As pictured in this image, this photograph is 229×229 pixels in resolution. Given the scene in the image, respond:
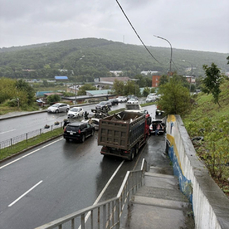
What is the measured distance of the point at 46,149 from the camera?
15711 mm

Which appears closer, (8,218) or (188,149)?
(8,218)

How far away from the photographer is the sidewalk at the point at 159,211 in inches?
211

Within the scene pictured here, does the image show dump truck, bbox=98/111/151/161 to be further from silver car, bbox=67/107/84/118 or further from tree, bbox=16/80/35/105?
tree, bbox=16/80/35/105

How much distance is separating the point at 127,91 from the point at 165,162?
54112 millimetres

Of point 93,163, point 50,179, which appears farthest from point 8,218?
point 93,163

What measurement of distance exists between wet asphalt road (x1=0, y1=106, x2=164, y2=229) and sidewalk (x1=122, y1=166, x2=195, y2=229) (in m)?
2.83

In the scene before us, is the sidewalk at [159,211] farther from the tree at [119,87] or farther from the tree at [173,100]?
the tree at [119,87]

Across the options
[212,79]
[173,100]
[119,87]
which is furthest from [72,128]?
[119,87]

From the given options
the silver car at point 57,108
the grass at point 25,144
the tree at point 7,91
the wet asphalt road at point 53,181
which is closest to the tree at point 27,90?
the tree at point 7,91

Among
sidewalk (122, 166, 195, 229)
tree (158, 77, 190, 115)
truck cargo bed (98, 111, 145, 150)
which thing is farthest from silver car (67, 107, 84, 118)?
sidewalk (122, 166, 195, 229)

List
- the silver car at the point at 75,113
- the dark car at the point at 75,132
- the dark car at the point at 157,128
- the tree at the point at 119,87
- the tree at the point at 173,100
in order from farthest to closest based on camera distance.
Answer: the tree at the point at 119,87 < the silver car at the point at 75,113 < the dark car at the point at 157,128 < the tree at the point at 173,100 < the dark car at the point at 75,132

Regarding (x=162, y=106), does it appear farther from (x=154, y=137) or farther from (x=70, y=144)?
(x=70, y=144)

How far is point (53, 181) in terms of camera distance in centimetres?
1059

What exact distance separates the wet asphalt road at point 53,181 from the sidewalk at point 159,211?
2832 mm
